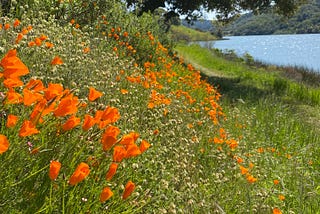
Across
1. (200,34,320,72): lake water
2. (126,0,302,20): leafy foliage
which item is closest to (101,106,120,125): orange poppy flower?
(126,0,302,20): leafy foliage

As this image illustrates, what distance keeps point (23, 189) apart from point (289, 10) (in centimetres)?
1824

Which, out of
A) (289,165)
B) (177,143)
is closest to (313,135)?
(289,165)

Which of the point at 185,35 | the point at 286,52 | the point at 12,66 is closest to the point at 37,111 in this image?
the point at 12,66

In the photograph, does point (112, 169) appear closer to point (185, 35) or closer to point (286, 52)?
point (286, 52)

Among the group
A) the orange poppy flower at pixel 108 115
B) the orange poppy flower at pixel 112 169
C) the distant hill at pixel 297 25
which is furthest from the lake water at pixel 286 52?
the distant hill at pixel 297 25

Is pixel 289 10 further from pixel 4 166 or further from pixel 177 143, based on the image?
pixel 4 166

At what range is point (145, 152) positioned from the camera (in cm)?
267

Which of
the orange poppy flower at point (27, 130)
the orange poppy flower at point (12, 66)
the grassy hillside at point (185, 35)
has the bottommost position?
the grassy hillside at point (185, 35)

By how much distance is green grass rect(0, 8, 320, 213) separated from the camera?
1.66 m

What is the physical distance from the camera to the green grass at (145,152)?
1661 millimetres

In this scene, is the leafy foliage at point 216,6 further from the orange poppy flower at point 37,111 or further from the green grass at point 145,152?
the orange poppy flower at point 37,111

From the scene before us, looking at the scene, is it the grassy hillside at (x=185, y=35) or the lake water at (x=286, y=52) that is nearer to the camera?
the lake water at (x=286, y=52)

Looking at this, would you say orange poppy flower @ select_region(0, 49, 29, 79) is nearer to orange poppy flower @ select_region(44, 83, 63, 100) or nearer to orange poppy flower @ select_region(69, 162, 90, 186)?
orange poppy flower @ select_region(44, 83, 63, 100)

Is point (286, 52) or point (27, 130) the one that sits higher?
point (27, 130)
